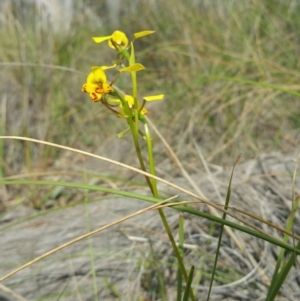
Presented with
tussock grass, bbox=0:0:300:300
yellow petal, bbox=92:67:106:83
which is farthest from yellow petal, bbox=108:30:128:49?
tussock grass, bbox=0:0:300:300

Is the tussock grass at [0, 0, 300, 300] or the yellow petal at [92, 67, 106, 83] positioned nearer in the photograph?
the yellow petal at [92, 67, 106, 83]

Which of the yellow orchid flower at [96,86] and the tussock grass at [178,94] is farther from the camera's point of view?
the tussock grass at [178,94]

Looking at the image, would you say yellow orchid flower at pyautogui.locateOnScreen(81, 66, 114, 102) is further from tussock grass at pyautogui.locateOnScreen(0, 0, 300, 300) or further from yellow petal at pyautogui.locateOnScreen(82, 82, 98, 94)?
tussock grass at pyautogui.locateOnScreen(0, 0, 300, 300)

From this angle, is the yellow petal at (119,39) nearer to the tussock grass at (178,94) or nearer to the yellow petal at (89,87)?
the yellow petal at (89,87)

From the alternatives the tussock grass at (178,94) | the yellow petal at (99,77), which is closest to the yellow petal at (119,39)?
the yellow petal at (99,77)

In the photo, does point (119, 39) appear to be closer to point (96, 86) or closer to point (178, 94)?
point (96, 86)

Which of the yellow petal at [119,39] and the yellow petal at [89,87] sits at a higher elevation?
the yellow petal at [119,39]

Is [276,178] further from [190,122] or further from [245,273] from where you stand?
[190,122]

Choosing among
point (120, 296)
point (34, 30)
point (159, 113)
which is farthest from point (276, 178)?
point (34, 30)
